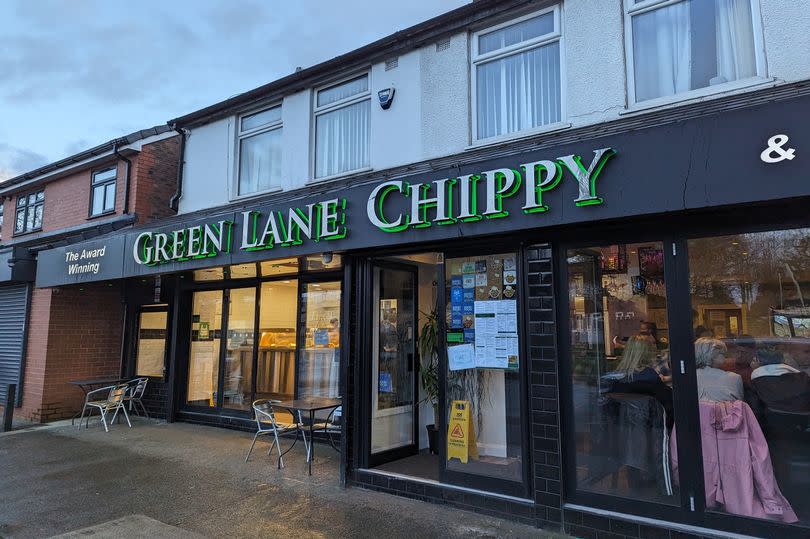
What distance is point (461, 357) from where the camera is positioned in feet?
17.9

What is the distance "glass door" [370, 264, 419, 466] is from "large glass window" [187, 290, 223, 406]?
14.4 ft

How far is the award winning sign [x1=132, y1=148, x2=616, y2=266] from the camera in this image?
4.45 meters

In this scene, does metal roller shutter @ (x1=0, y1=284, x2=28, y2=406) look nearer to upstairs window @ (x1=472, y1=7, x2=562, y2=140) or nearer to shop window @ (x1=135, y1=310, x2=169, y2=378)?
shop window @ (x1=135, y1=310, x2=169, y2=378)

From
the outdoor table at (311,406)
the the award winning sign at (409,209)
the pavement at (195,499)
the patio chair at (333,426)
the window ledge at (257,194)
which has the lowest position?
the pavement at (195,499)

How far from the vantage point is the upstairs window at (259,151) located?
8375 mm

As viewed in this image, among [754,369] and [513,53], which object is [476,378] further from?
[513,53]

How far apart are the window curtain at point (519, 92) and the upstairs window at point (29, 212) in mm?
11586

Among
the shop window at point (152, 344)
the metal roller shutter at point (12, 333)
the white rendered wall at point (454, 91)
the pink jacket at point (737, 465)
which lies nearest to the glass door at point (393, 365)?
the white rendered wall at point (454, 91)

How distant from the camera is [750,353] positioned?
4.20 m

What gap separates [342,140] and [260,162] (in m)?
1.86

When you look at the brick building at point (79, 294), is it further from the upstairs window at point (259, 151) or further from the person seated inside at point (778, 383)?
the person seated inside at point (778, 383)

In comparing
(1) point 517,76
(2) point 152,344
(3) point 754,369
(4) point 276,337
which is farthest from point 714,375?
(2) point 152,344

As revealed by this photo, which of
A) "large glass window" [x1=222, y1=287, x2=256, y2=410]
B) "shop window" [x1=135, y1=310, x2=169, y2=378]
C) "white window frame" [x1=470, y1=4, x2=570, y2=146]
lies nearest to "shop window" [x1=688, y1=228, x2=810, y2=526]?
"white window frame" [x1=470, y1=4, x2=570, y2=146]

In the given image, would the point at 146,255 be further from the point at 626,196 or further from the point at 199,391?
the point at 626,196
